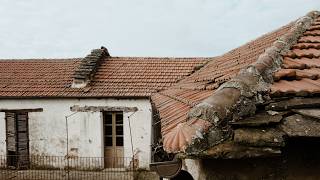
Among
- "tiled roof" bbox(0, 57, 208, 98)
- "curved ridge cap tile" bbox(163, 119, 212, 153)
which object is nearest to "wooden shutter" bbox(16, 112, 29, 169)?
"tiled roof" bbox(0, 57, 208, 98)

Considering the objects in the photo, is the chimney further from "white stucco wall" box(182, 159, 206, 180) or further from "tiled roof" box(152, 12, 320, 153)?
"white stucco wall" box(182, 159, 206, 180)

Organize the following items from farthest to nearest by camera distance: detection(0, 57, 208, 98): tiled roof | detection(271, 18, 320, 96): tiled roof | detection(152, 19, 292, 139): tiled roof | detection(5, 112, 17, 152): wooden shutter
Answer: detection(5, 112, 17, 152): wooden shutter, detection(0, 57, 208, 98): tiled roof, detection(152, 19, 292, 139): tiled roof, detection(271, 18, 320, 96): tiled roof

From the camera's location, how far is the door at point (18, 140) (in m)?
16.2

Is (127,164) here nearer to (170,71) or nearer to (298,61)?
(170,71)

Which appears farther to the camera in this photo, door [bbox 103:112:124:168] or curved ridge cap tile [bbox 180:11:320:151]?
door [bbox 103:112:124:168]

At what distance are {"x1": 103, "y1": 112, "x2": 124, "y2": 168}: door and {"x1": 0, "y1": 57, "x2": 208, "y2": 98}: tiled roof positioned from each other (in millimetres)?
1274

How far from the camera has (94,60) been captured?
1789 cm

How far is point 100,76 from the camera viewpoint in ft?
56.3

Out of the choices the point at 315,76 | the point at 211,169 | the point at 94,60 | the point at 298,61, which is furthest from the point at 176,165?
the point at 94,60

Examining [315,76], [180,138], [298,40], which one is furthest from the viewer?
[298,40]

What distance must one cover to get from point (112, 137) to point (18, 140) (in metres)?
4.20

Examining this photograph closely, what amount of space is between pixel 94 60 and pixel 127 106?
352cm

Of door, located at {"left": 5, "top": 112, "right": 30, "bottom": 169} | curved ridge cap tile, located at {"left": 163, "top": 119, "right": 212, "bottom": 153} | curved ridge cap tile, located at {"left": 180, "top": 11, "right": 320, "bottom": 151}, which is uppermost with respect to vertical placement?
curved ridge cap tile, located at {"left": 180, "top": 11, "right": 320, "bottom": 151}

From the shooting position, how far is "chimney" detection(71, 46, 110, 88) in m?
16.4
